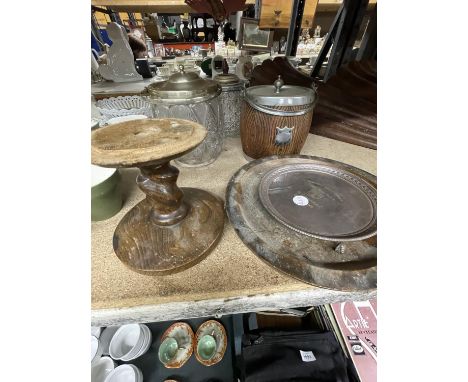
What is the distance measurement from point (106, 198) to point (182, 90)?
0.25 m

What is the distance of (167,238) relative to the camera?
0.38m

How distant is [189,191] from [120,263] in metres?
0.18

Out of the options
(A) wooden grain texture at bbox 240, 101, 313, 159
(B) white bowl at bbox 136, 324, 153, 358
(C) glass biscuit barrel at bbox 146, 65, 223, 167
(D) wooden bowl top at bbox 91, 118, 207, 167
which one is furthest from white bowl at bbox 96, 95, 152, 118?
(B) white bowl at bbox 136, 324, 153, 358

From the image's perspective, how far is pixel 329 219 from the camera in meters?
0.42

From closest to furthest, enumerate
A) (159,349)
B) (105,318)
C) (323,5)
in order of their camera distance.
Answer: (105,318)
(159,349)
(323,5)

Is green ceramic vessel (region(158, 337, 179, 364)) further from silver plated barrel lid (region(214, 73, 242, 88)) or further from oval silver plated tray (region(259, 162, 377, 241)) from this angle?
silver plated barrel lid (region(214, 73, 242, 88))

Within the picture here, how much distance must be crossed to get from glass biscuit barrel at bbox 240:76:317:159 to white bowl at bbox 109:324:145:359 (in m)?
0.65

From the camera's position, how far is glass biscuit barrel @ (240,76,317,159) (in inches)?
20.1

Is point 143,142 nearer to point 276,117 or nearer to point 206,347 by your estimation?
point 276,117

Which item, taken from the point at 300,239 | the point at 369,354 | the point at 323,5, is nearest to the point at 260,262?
the point at 300,239

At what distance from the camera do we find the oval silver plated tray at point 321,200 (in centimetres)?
40

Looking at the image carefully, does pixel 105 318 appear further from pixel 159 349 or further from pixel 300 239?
pixel 159 349

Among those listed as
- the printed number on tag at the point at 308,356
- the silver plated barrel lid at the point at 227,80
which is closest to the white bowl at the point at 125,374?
the printed number on tag at the point at 308,356

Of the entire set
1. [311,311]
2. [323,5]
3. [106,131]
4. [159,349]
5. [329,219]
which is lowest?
[159,349]
